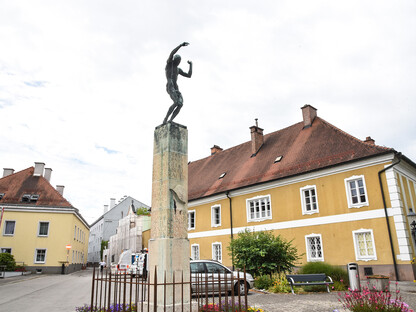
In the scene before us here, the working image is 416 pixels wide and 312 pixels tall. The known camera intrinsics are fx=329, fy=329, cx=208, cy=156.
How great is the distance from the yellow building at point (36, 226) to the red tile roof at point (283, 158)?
1272 cm

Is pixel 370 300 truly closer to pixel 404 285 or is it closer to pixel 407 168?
pixel 404 285

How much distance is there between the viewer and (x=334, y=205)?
17422 millimetres

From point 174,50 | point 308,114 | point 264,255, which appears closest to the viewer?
point 174,50

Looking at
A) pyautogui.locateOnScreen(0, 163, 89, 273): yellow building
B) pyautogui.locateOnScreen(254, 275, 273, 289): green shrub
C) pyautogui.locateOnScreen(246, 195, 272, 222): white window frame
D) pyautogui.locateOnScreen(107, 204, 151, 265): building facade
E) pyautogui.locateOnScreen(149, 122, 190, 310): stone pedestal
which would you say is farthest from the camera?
pyautogui.locateOnScreen(107, 204, 151, 265): building facade

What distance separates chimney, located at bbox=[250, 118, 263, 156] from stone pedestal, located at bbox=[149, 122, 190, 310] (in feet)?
59.4

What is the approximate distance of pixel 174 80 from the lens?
319 inches

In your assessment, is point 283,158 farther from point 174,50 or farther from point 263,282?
point 174,50

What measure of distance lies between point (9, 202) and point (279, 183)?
24.6 m

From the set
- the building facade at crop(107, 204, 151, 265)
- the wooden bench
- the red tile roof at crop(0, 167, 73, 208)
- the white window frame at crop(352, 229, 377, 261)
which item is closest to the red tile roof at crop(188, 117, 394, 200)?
the white window frame at crop(352, 229, 377, 261)

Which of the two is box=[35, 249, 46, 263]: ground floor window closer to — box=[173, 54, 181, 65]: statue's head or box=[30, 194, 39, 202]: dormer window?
box=[30, 194, 39, 202]: dormer window

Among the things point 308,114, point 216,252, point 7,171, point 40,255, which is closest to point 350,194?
point 308,114

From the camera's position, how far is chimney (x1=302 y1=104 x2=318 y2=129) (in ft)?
74.2

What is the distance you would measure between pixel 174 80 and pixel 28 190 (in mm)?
29156

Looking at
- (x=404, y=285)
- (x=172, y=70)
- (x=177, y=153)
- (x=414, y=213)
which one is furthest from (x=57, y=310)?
(x=414, y=213)
